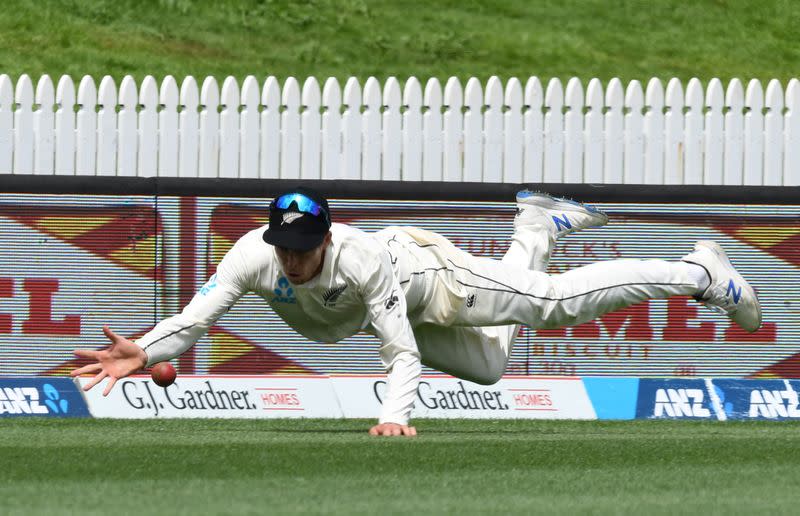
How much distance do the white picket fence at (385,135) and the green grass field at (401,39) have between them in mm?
5520

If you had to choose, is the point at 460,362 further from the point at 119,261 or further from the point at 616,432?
the point at 119,261

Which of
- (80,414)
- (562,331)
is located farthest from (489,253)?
(80,414)

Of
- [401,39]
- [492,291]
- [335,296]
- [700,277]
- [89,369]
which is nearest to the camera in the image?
[89,369]

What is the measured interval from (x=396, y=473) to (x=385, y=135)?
6629mm

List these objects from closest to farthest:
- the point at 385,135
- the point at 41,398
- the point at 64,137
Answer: the point at 41,398 → the point at 64,137 → the point at 385,135

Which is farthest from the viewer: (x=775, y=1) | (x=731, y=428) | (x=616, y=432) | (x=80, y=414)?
(x=775, y=1)

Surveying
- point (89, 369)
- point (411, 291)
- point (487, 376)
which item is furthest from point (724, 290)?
point (89, 369)

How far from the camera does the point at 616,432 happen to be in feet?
28.5

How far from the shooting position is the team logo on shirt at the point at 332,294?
7184 mm

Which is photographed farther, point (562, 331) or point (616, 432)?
point (562, 331)

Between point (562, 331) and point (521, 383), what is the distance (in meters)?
0.48

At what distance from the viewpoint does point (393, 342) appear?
7.12 metres

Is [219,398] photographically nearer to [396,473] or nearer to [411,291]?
[411,291]

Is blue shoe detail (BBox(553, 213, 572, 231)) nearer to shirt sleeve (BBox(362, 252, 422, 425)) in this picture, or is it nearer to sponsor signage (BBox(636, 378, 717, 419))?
shirt sleeve (BBox(362, 252, 422, 425))
